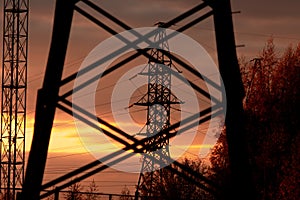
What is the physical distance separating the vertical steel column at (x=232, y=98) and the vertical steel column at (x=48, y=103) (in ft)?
7.40

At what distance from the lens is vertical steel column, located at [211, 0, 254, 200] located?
42.9 feet

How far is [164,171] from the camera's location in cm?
5159

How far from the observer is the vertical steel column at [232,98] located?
1309 cm

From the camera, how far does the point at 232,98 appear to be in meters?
13.1

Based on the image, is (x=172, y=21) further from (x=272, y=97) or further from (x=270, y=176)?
(x=272, y=97)

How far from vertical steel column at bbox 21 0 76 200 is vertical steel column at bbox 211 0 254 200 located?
7.40ft

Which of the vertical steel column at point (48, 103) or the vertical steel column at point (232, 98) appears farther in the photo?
the vertical steel column at point (232, 98)

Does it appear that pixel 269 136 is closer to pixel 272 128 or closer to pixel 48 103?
pixel 272 128

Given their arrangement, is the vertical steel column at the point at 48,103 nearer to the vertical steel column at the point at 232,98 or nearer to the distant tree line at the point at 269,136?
the vertical steel column at the point at 232,98

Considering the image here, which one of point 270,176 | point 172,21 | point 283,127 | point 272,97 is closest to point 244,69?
point 272,97

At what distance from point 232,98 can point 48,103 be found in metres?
2.74

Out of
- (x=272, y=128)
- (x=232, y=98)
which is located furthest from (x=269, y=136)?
(x=232, y=98)

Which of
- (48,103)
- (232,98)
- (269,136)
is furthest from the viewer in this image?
(269,136)

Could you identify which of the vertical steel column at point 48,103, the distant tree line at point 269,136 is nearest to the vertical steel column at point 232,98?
the vertical steel column at point 48,103
